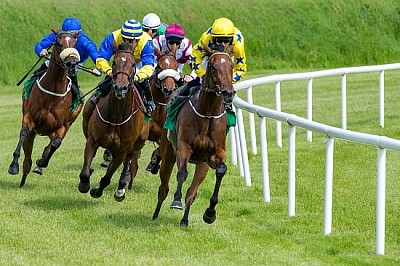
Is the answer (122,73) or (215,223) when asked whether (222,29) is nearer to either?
(122,73)

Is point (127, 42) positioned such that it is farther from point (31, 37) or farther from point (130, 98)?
point (31, 37)

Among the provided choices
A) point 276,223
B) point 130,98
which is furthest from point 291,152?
point 130,98

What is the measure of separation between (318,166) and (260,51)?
23031 mm

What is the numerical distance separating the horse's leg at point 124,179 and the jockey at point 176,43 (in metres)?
1.43

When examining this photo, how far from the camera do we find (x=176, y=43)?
40.9ft

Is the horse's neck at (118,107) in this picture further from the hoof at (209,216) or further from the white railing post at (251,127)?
the white railing post at (251,127)

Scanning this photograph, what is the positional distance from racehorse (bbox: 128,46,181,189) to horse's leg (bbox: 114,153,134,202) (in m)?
0.32

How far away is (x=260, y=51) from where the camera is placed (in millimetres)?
35531

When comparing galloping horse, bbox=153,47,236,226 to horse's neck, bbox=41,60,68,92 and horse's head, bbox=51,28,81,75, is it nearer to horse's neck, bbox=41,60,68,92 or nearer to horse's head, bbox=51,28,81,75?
horse's head, bbox=51,28,81,75

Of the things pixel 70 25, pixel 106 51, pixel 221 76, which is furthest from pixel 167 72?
pixel 221 76

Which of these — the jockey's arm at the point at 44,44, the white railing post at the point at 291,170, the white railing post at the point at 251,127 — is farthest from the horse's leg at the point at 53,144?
the white railing post at the point at 291,170

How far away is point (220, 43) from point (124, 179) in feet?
6.61

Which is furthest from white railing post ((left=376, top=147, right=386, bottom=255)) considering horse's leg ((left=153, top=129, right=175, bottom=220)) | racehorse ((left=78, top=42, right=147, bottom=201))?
racehorse ((left=78, top=42, right=147, bottom=201))

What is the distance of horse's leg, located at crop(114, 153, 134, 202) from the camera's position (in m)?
10.6
